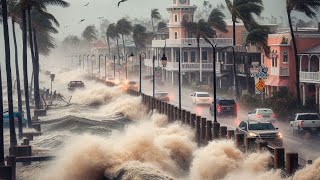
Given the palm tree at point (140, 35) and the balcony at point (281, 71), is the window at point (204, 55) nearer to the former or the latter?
the balcony at point (281, 71)

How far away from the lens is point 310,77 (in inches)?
2697

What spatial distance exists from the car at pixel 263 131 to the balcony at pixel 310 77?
88.9 feet

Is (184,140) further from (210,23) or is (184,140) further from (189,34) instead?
(189,34)

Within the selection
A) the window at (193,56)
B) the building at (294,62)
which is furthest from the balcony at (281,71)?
the window at (193,56)

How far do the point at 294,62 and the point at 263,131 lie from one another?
35461 mm

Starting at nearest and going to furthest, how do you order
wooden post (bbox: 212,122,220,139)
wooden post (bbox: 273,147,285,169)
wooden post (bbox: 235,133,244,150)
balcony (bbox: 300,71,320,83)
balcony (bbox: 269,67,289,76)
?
wooden post (bbox: 273,147,285,169), wooden post (bbox: 235,133,244,150), wooden post (bbox: 212,122,220,139), balcony (bbox: 300,71,320,83), balcony (bbox: 269,67,289,76)

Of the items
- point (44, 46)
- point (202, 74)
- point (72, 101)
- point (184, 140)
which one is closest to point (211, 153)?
point (184, 140)

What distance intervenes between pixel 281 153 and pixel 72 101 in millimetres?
78738

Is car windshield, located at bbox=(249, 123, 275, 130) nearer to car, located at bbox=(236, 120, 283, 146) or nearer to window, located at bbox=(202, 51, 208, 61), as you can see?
car, located at bbox=(236, 120, 283, 146)

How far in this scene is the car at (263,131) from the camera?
39.1 meters

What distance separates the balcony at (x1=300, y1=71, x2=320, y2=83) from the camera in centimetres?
6694

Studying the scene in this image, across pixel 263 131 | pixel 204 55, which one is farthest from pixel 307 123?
pixel 204 55

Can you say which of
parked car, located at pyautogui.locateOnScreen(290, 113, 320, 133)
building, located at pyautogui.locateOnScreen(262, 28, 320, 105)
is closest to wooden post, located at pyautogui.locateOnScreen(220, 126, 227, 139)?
parked car, located at pyautogui.locateOnScreen(290, 113, 320, 133)

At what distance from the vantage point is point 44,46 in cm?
15762
